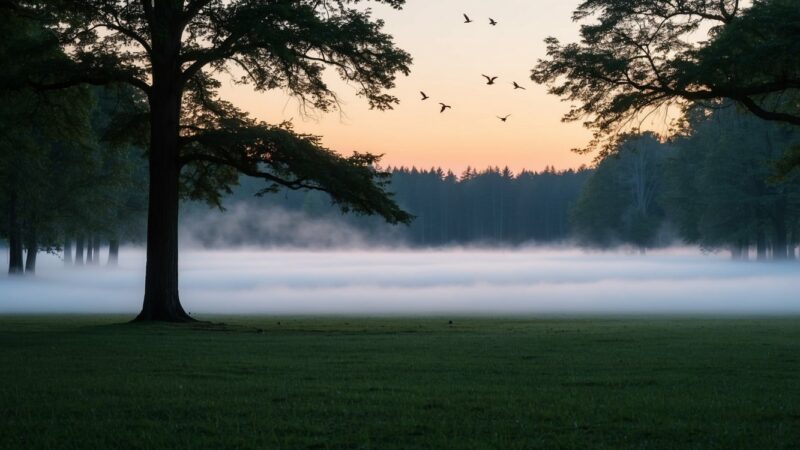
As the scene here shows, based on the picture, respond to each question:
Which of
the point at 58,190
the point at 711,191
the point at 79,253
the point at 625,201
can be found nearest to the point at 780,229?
the point at 711,191

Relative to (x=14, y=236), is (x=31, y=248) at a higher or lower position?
lower

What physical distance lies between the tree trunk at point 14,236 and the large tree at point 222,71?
27.6 metres

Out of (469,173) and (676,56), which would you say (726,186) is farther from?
(469,173)

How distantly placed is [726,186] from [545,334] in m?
59.9

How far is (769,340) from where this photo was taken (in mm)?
21109

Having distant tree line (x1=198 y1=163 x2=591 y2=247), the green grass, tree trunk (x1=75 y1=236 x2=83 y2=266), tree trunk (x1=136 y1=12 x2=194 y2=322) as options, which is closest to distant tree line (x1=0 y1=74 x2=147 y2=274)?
tree trunk (x1=136 y1=12 x2=194 y2=322)

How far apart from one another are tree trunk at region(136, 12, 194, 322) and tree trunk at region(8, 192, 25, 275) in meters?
27.7

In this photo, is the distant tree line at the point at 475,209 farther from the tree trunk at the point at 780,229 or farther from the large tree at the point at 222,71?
the large tree at the point at 222,71

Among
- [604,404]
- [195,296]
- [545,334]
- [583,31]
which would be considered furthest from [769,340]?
[195,296]

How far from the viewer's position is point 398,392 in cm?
1160

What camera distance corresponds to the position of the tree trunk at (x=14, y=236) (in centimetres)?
5234

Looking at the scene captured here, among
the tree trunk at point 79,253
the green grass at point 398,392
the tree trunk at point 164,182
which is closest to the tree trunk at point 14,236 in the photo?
the tree trunk at point 79,253

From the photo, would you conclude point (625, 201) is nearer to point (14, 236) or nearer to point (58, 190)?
point (58, 190)

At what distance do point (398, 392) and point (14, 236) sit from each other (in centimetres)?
4782
